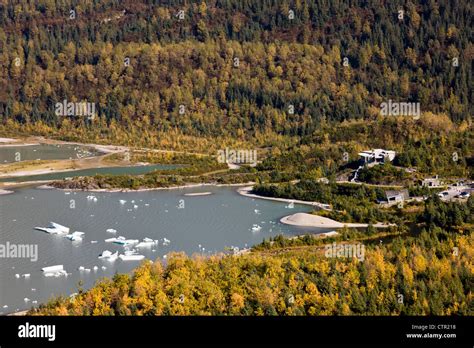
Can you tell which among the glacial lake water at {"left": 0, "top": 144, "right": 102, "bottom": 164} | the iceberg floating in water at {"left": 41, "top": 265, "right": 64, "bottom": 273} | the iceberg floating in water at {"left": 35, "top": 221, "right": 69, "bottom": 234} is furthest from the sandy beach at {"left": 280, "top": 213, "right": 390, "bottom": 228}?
the glacial lake water at {"left": 0, "top": 144, "right": 102, "bottom": 164}

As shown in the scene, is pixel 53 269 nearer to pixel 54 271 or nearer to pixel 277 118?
pixel 54 271

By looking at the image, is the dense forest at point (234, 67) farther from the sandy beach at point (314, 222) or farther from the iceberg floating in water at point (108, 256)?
the iceberg floating in water at point (108, 256)

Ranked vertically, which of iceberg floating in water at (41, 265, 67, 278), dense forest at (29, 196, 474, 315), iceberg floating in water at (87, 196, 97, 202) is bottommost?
iceberg floating in water at (87, 196, 97, 202)

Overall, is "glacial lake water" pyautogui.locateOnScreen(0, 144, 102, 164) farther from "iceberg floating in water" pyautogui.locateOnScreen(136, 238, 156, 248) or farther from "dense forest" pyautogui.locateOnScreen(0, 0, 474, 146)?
"iceberg floating in water" pyautogui.locateOnScreen(136, 238, 156, 248)

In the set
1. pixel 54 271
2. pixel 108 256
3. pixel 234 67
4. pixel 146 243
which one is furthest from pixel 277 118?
pixel 54 271
